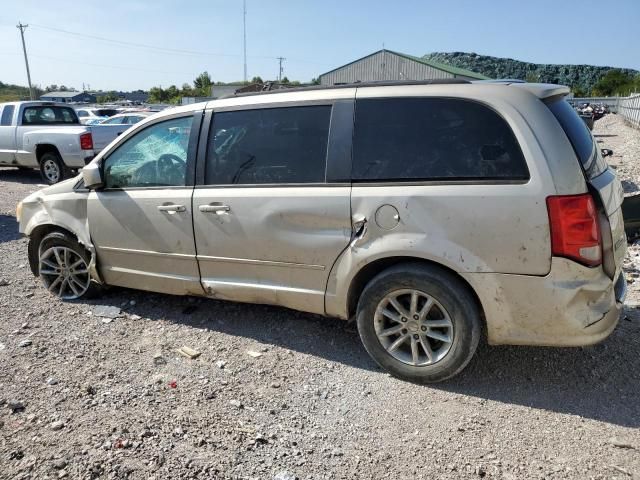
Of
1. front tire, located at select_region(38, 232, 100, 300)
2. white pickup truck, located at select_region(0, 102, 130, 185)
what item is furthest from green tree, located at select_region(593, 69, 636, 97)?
front tire, located at select_region(38, 232, 100, 300)

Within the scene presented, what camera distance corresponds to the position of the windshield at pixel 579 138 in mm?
2982

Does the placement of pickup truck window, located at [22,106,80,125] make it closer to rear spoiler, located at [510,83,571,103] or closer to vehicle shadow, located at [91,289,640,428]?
vehicle shadow, located at [91,289,640,428]

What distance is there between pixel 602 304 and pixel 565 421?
71 centimetres

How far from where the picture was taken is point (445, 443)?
2787 mm

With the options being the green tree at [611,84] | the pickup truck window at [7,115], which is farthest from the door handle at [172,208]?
the green tree at [611,84]

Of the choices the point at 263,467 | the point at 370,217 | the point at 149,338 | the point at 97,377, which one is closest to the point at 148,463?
the point at 263,467

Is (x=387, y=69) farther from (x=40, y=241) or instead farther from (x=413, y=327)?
(x=413, y=327)

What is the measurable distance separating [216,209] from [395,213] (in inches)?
54.0

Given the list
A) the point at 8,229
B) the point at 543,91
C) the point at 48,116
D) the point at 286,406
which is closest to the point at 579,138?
the point at 543,91

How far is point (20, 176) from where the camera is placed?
1358cm

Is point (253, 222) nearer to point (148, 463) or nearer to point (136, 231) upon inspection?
point (136, 231)

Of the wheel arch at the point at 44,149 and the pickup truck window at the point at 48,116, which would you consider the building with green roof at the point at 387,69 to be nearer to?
the pickup truck window at the point at 48,116

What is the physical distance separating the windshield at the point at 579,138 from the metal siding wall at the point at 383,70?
144 ft

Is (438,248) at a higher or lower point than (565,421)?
higher
